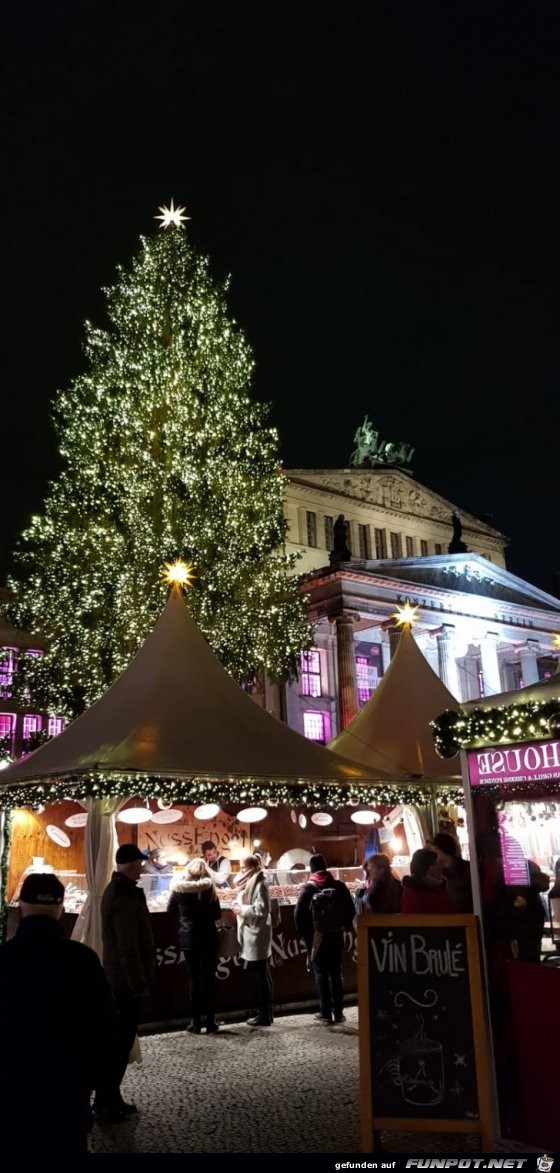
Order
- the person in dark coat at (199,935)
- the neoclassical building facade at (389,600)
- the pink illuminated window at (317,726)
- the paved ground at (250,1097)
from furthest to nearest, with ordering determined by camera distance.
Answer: the pink illuminated window at (317,726) → the neoclassical building facade at (389,600) → the person in dark coat at (199,935) → the paved ground at (250,1097)

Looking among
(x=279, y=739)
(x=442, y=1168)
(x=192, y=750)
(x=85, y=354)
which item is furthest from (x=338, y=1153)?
(x=85, y=354)

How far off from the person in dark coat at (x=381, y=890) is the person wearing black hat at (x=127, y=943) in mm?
2617

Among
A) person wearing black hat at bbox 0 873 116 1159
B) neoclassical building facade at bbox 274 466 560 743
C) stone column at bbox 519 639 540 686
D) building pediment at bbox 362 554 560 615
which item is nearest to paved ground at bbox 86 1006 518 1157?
person wearing black hat at bbox 0 873 116 1159

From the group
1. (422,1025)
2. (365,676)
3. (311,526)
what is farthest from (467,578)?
(422,1025)

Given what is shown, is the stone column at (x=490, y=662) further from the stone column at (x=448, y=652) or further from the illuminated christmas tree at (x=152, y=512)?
the illuminated christmas tree at (x=152, y=512)

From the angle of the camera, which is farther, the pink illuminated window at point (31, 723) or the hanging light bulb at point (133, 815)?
the pink illuminated window at point (31, 723)

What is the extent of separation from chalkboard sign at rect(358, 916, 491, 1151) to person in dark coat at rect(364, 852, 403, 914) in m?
3.30

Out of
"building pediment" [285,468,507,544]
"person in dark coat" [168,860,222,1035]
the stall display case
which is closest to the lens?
"person in dark coat" [168,860,222,1035]

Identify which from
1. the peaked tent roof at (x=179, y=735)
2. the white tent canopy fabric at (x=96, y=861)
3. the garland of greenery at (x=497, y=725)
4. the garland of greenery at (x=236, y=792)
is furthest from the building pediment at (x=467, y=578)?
the garland of greenery at (x=497, y=725)

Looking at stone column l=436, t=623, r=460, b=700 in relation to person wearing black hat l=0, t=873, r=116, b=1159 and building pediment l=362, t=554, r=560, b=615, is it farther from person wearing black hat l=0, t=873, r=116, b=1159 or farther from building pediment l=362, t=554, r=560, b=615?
person wearing black hat l=0, t=873, r=116, b=1159

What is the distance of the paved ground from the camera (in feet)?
19.7

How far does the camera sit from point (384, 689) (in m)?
17.5

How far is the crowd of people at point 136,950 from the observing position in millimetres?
3227

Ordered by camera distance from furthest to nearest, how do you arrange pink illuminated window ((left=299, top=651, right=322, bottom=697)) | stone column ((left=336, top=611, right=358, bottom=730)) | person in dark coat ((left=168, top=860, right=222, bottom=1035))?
pink illuminated window ((left=299, top=651, right=322, bottom=697)), stone column ((left=336, top=611, right=358, bottom=730)), person in dark coat ((left=168, top=860, right=222, bottom=1035))
